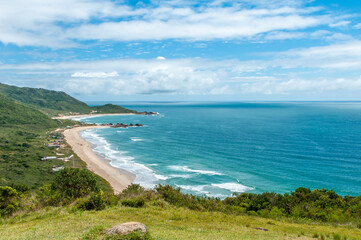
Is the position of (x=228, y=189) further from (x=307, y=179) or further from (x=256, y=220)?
(x=256, y=220)

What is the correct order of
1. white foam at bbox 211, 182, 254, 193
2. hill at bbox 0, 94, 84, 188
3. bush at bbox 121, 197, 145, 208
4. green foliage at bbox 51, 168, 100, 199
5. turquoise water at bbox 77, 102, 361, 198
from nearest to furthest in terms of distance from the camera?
bush at bbox 121, 197, 145, 208 < green foliage at bbox 51, 168, 100, 199 < white foam at bbox 211, 182, 254, 193 < turquoise water at bbox 77, 102, 361, 198 < hill at bbox 0, 94, 84, 188

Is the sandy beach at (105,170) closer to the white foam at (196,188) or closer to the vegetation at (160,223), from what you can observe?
the white foam at (196,188)

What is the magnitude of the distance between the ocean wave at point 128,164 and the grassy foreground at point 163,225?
1134 inches

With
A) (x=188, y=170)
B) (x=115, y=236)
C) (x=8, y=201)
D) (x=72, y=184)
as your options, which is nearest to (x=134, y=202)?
(x=72, y=184)

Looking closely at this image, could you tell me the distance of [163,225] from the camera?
19.9 m

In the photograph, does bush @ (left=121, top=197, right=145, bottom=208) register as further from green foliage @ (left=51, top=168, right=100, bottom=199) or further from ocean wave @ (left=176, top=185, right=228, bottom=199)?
ocean wave @ (left=176, top=185, right=228, bottom=199)

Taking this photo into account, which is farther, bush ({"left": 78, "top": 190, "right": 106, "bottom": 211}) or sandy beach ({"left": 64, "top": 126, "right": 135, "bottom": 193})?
sandy beach ({"left": 64, "top": 126, "right": 135, "bottom": 193})

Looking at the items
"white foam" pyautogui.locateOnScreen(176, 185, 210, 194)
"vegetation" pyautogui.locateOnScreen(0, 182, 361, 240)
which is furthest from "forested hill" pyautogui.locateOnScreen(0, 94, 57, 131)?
"vegetation" pyautogui.locateOnScreen(0, 182, 361, 240)

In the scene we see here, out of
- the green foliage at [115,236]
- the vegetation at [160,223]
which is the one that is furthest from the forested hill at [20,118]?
the green foliage at [115,236]

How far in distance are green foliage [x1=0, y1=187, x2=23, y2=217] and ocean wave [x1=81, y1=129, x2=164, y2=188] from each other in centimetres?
2682

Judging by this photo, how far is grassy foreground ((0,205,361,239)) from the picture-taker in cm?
1709

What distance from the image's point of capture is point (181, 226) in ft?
64.6

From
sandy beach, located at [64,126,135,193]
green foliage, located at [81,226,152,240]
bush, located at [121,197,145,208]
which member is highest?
green foliage, located at [81,226,152,240]

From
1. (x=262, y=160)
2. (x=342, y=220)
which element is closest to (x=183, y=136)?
(x=262, y=160)
